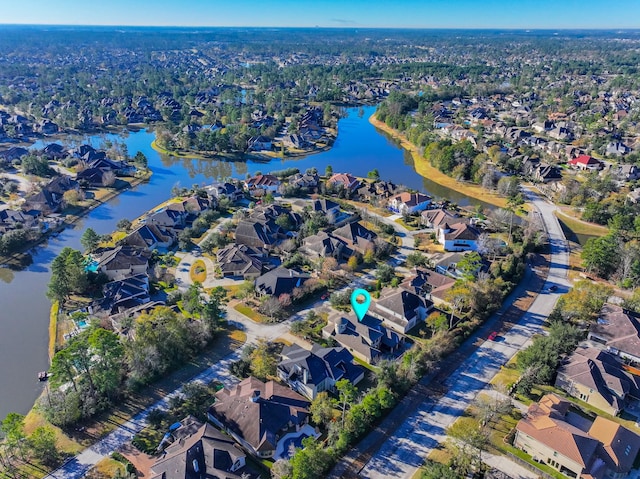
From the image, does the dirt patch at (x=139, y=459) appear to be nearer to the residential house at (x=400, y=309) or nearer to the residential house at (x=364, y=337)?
the residential house at (x=364, y=337)

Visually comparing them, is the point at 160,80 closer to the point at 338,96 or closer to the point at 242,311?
the point at 338,96

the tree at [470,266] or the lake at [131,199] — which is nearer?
the lake at [131,199]

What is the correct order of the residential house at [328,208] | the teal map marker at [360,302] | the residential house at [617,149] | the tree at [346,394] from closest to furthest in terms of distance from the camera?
the tree at [346,394], the teal map marker at [360,302], the residential house at [328,208], the residential house at [617,149]

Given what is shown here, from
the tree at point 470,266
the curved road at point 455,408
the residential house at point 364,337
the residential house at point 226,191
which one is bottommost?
the curved road at point 455,408

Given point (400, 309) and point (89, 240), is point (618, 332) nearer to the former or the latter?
point (400, 309)

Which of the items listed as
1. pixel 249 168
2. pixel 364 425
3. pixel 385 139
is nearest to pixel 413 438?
pixel 364 425

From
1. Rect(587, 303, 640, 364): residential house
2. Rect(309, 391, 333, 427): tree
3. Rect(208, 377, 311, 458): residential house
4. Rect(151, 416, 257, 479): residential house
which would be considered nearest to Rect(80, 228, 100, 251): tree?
Rect(208, 377, 311, 458): residential house

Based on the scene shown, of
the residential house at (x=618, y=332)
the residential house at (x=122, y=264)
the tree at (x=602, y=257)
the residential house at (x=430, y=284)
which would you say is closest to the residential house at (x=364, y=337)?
the residential house at (x=430, y=284)

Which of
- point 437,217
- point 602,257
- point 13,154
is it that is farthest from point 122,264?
point 13,154
